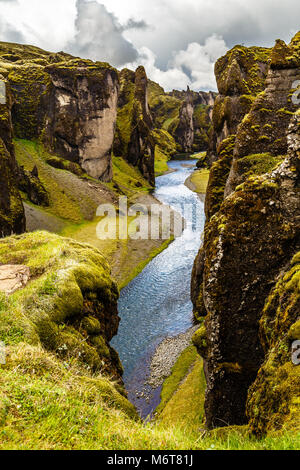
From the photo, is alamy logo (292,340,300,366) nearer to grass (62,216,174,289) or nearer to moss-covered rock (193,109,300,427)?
moss-covered rock (193,109,300,427)

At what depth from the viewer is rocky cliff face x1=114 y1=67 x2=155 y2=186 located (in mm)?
118025

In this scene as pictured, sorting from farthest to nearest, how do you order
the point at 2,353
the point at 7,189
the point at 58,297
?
the point at 7,189 → the point at 58,297 → the point at 2,353

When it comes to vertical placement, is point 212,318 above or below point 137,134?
below

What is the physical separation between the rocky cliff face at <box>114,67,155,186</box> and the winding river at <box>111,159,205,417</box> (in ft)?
199

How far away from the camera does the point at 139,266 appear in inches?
2062

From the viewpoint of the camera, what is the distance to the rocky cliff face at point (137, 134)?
118m

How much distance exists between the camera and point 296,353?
24.1 feet

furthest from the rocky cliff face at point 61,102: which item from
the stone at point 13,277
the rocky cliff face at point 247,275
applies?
the rocky cliff face at point 247,275

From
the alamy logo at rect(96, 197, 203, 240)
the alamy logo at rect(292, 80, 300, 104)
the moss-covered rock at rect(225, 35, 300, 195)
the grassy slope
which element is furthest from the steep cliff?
the alamy logo at rect(96, 197, 203, 240)

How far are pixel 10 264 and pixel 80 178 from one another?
236ft

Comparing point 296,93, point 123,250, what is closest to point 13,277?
point 296,93

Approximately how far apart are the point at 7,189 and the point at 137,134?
275 ft

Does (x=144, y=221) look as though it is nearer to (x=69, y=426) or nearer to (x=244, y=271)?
(x=244, y=271)
